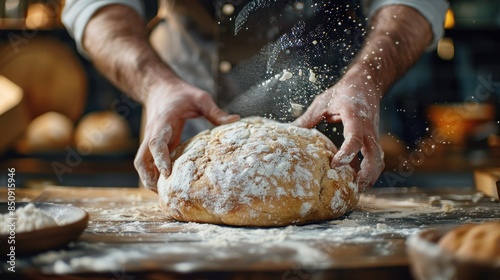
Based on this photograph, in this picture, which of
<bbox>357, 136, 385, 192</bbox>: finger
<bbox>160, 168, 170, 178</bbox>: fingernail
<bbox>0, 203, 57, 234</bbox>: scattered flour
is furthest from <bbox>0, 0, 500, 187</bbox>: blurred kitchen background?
<bbox>0, 203, 57, 234</bbox>: scattered flour

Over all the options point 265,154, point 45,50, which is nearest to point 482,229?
point 265,154

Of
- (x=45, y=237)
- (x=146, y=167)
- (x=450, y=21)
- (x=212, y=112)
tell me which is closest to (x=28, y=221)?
(x=45, y=237)

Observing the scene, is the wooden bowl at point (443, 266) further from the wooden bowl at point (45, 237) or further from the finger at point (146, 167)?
the finger at point (146, 167)

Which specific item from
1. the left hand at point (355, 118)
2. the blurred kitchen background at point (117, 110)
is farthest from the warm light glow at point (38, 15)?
the left hand at point (355, 118)

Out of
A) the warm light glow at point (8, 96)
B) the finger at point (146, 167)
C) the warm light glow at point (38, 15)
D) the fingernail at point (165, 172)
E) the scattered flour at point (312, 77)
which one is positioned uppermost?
the scattered flour at point (312, 77)

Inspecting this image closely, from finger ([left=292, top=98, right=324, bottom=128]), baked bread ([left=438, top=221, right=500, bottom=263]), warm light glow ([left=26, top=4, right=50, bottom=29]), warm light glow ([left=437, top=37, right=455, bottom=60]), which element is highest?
baked bread ([left=438, top=221, right=500, bottom=263])

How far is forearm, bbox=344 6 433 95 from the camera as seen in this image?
1.66 metres

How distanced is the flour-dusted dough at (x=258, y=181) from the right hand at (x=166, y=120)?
0.06 meters

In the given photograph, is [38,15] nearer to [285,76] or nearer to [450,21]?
[285,76]

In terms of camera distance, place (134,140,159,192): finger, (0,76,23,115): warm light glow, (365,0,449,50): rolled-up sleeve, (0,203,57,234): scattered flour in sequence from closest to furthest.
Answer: (0,203,57,234): scattered flour → (134,140,159,192): finger → (365,0,449,50): rolled-up sleeve → (0,76,23,115): warm light glow

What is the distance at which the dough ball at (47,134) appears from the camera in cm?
325

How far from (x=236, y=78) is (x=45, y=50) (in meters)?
1.99

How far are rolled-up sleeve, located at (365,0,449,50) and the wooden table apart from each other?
632 millimetres

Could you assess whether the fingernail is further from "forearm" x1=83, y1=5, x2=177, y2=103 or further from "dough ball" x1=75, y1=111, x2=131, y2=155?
"dough ball" x1=75, y1=111, x2=131, y2=155
